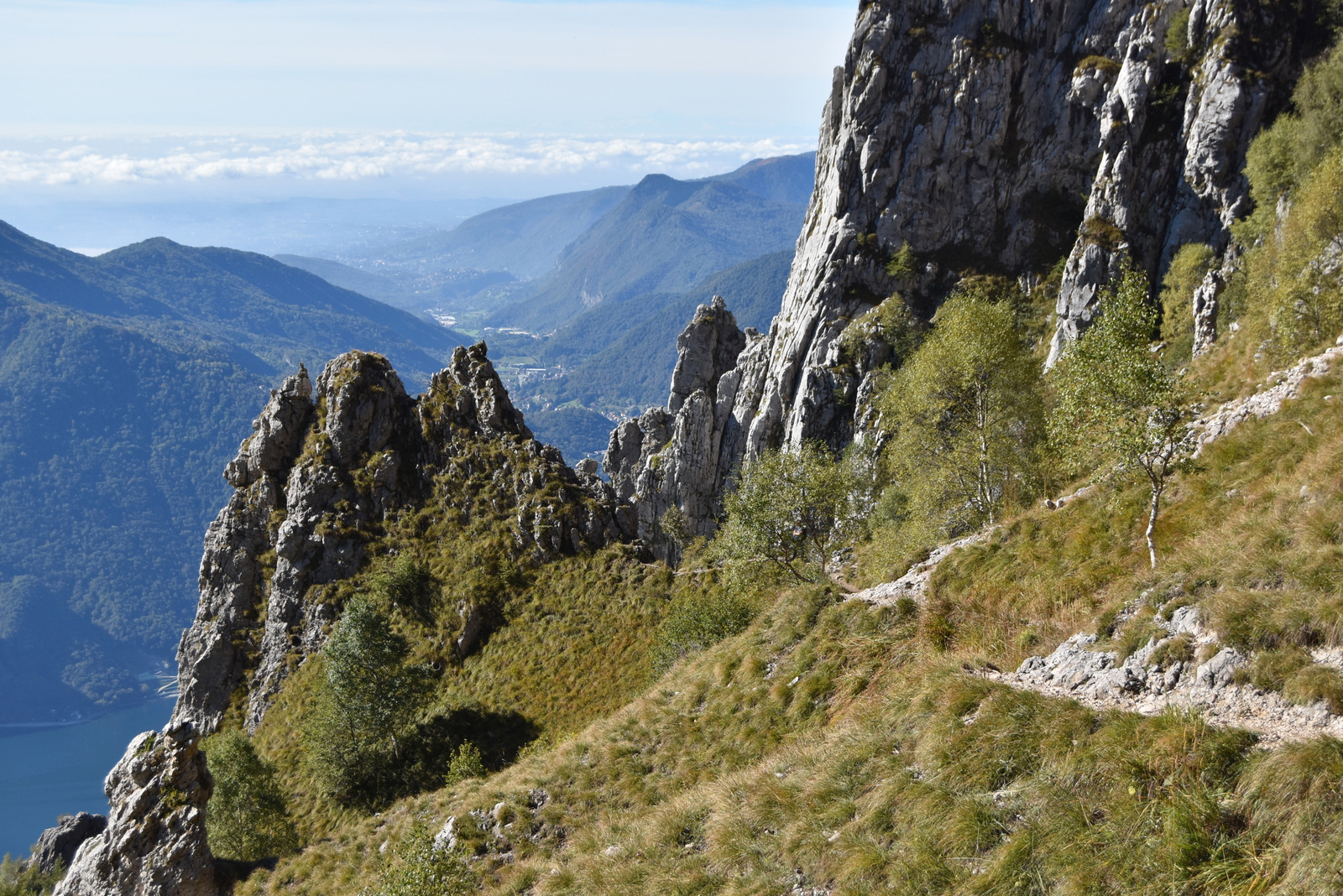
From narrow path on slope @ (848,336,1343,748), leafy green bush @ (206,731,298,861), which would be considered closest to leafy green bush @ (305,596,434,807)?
leafy green bush @ (206,731,298,861)

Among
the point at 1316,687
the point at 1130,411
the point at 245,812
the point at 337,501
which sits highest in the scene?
the point at 1130,411

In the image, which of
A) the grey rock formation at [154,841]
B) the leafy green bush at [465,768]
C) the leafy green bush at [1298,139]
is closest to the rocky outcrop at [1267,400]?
the leafy green bush at [465,768]

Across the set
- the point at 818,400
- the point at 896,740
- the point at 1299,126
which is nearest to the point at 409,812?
the point at 896,740

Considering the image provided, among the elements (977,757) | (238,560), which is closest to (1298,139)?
(977,757)

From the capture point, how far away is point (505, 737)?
137ft

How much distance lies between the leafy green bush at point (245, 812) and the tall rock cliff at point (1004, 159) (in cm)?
6844

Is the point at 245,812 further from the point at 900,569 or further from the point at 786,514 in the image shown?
the point at 900,569

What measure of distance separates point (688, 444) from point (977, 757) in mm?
96943

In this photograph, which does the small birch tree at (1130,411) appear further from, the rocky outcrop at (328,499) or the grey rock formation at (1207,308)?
the grey rock formation at (1207,308)

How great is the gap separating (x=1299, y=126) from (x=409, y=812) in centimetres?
8787

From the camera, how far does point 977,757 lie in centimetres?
1183

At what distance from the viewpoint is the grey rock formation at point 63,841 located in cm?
6981

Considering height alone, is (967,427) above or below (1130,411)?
below

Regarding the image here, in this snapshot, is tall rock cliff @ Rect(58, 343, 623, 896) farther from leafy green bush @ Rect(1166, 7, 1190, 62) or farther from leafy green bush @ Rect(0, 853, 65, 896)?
leafy green bush @ Rect(1166, 7, 1190, 62)
